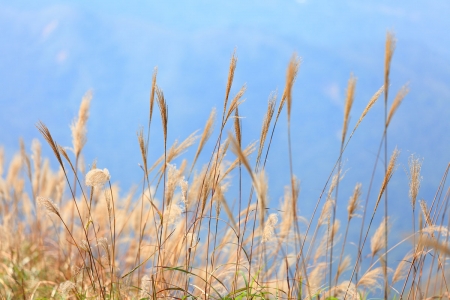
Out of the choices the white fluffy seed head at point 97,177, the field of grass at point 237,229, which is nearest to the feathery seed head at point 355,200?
the field of grass at point 237,229

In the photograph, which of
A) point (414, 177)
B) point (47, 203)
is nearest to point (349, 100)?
point (414, 177)

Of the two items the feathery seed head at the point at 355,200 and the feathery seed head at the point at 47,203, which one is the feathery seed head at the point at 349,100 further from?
the feathery seed head at the point at 47,203

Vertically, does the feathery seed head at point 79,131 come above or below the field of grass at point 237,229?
above

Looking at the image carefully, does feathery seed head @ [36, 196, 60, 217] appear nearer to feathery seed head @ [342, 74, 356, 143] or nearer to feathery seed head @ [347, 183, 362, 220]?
feathery seed head @ [342, 74, 356, 143]

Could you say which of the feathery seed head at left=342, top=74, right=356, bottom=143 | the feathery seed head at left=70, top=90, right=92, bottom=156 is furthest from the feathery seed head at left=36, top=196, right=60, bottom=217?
the feathery seed head at left=342, top=74, right=356, bottom=143

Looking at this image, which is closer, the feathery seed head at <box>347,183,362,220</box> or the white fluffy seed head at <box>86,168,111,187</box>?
the white fluffy seed head at <box>86,168,111,187</box>

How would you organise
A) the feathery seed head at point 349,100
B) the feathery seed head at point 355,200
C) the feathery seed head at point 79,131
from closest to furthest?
the feathery seed head at point 349,100 → the feathery seed head at point 355,200 → the feathery seed head at point 79,131

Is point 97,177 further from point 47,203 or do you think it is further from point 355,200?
point 355,200

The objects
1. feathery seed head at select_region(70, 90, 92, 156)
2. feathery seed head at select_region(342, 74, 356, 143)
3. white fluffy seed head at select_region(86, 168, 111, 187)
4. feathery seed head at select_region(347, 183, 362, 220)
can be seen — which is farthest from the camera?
feathery seed head at select_region(70, 90, 92, 156)

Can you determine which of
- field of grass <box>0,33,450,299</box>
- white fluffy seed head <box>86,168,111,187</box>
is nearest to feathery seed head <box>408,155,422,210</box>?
field of grass <box>0,33,450,299</box>

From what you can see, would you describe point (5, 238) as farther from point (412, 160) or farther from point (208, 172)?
point (412, 160)

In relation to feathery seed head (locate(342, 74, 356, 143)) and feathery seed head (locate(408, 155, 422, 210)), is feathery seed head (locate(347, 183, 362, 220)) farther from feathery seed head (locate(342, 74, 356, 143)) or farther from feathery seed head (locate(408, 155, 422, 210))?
feathery seed head (locate(342, 74, 356, 143))

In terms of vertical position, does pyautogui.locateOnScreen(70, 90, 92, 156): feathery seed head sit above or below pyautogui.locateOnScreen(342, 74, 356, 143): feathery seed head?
above

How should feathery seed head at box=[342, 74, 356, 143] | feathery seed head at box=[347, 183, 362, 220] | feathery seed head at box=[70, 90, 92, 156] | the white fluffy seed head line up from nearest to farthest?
feathery seed head at box=[342, 74, 356, 143], the white fluffy seed head, feathery seed head at box=[347, 183, 362, 220], feathery seed head at box=[70, 90, 92, 156]
